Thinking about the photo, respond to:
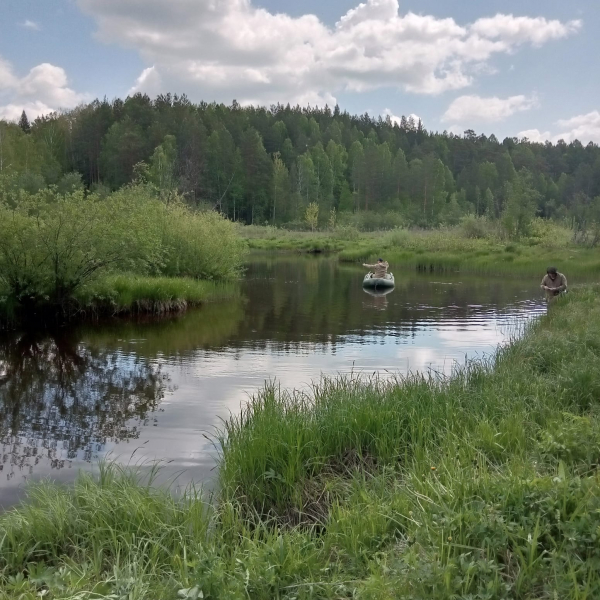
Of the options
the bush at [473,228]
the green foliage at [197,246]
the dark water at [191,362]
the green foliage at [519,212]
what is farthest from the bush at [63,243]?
the green foliage at [519,212]

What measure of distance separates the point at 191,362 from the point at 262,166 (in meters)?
84.0

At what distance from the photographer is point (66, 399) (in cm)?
1178

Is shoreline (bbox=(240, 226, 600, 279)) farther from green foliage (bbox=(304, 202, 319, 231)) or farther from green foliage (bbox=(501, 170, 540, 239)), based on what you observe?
green foliage (bbox=(304, 202, 319, 231))

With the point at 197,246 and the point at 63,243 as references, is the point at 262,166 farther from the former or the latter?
the point at 63,243

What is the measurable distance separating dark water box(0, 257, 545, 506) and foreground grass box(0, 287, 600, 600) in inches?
65.8

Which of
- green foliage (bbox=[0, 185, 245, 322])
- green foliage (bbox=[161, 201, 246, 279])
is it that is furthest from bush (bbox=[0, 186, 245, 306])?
green foliage (bbox=[161, 201, 246, 279])

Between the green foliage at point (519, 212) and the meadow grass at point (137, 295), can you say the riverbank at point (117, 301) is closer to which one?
the meadow grass at point (137, 295)

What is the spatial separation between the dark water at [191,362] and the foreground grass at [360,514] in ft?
5.48

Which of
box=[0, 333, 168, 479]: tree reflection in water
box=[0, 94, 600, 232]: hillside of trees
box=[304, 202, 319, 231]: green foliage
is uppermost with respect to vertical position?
box=[0, 94, 600, 232]: hillside of trees

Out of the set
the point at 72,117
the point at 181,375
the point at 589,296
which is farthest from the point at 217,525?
the point at 72,117

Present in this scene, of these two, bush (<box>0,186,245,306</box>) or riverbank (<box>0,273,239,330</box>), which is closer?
bush (<box>0,186,245,306</box>)

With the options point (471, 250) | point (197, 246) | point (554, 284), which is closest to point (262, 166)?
point (471, 250)

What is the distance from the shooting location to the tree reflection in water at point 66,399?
9070mm

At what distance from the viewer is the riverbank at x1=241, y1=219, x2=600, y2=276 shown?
40.9 meters
